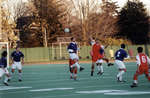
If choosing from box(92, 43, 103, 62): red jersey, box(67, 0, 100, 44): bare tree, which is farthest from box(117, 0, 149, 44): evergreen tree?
box(92, 43, 103, 62): red jersey

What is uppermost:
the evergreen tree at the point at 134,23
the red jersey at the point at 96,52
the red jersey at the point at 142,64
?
the evergreen tree at the point at 134,23

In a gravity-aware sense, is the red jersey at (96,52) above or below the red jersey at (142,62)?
above

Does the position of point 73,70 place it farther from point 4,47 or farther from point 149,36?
point 149,36

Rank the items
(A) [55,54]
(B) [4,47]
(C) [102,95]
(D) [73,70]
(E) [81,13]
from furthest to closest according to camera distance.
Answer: (E) [81,13]
(A) [55,54]
(B) [4,47]
(D) [73,70]
(C) [102,95]

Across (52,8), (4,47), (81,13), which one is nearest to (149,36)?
(81,13)

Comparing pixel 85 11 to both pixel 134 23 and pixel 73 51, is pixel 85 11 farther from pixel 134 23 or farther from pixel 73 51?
pixel 73 51

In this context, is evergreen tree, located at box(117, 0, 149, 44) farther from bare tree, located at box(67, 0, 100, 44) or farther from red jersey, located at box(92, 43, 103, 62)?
red jersey, located at box(92, 43, 103, 62)

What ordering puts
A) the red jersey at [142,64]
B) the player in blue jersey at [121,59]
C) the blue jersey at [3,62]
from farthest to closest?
the blue jersey at [3,62], the player in blue jersey at [121,59], the red jersey at [142,64]

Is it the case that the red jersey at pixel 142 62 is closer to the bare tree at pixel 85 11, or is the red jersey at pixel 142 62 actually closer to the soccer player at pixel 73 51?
the soccer player at pixel 73 51

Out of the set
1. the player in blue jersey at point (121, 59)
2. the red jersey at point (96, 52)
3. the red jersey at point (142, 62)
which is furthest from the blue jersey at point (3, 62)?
the red jersey at point (142, 62)

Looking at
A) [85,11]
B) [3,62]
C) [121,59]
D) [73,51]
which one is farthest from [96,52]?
[85,11]

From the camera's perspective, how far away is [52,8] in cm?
7706

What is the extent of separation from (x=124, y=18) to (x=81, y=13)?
39.2ft

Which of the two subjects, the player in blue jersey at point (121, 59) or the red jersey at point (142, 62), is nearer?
the red jersey at point (142, 62)
